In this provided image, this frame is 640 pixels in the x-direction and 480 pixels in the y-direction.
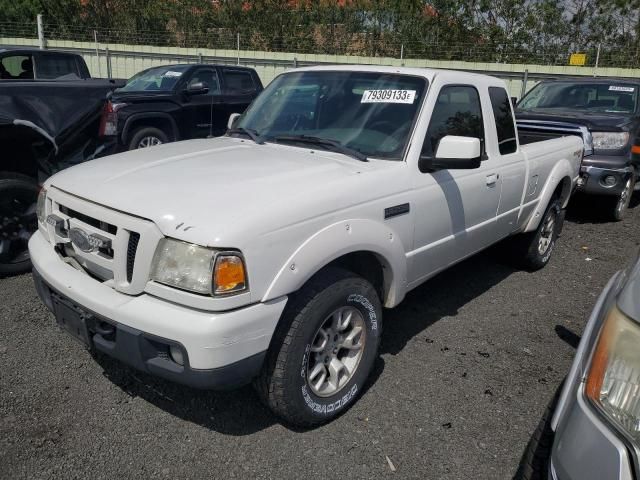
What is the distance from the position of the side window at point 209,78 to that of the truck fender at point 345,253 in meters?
6.97

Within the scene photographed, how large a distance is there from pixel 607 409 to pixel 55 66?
897 centimetres

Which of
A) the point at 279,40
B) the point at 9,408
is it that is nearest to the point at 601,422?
the point at 9,408

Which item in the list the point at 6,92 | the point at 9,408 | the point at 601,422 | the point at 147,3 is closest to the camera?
the point at 601,422

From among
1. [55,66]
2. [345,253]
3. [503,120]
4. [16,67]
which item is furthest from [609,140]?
[16,67]

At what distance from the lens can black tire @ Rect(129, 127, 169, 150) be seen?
25.3ft

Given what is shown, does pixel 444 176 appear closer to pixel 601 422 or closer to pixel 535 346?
pixel 535 346

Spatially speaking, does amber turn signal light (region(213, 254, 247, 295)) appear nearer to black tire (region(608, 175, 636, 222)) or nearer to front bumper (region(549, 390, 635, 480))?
front bumper (region(549, 390, 635, 480))

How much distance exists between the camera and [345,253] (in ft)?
9.03

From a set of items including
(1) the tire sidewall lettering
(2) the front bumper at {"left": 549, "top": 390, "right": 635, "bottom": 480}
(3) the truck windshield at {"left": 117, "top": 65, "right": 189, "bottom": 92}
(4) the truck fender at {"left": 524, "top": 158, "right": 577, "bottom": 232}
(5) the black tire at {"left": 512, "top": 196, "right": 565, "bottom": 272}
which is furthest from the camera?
(3) the truck windshield at {"left": 117, "top": 65, "right": 189, "bottom": 92}

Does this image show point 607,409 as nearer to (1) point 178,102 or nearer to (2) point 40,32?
(1) point 178,102

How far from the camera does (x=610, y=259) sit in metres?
5.95

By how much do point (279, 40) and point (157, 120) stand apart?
611 inches

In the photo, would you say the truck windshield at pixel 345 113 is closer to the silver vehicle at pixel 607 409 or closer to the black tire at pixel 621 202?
the silver vehicle at pixel 607 409

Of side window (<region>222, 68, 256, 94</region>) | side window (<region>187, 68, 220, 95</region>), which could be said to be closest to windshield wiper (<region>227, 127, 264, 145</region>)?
side window (<region>187, 68, 220, 95</region>)
